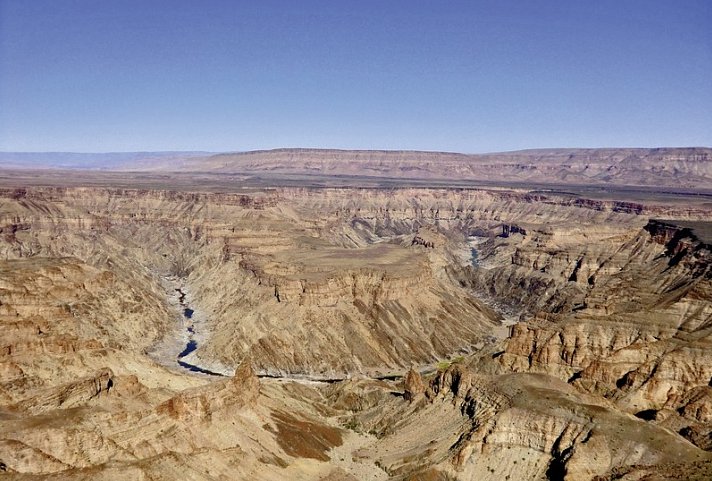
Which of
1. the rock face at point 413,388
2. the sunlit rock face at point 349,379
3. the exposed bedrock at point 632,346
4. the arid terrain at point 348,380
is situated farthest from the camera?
the rock face at point 413,388

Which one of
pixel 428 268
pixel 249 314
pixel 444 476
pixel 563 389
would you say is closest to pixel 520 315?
pixel 428 268

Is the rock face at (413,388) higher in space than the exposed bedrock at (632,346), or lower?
lower

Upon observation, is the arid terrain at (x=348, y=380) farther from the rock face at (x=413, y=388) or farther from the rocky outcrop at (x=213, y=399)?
the rock face at (x=413, y=388)

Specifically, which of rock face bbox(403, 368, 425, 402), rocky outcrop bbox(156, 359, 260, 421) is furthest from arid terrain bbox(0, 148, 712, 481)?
rock face bbox(403, 368, 425, 402)

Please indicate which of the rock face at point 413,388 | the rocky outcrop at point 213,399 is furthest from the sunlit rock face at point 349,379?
the rock face at point 413,388

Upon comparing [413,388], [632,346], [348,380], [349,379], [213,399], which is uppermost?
[632,346]

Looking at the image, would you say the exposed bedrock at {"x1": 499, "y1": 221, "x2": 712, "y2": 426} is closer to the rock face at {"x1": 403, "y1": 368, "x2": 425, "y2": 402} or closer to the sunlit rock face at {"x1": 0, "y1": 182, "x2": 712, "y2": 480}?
the sunlit rock face at {"x1": 0, "y1": 182, "x2": 712, "y2": 480}

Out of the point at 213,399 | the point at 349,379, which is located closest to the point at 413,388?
the point at 349,379

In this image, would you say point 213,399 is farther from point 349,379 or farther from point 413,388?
point 349,379

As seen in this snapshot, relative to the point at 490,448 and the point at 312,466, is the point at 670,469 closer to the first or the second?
the point at 490,448

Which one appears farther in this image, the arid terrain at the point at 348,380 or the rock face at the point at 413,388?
the rock face at the point at 413,388

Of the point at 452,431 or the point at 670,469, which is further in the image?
the point at 452,431
